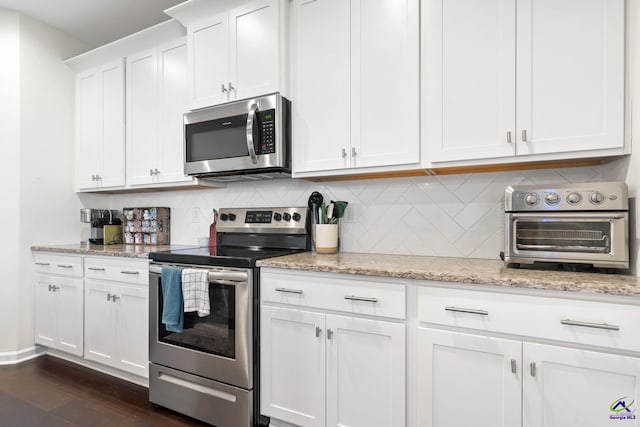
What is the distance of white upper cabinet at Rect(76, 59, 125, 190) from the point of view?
2.87 meters

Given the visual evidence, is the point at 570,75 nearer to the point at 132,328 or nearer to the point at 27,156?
the point at 132,328

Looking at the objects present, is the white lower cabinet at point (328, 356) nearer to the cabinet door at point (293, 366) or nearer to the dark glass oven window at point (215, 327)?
the cabinet door at point (293, 366)

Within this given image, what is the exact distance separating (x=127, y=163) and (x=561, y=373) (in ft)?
10.1

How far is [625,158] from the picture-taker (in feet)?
4.71

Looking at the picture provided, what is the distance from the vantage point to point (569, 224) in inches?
54.7

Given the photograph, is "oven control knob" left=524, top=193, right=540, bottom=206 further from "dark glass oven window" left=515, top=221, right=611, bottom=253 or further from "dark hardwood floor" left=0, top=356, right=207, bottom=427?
"dark hardwood floor" left=0, top=356, right=207, bottom=427

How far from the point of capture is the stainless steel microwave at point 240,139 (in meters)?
2.05

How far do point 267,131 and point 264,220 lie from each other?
2.01 feet

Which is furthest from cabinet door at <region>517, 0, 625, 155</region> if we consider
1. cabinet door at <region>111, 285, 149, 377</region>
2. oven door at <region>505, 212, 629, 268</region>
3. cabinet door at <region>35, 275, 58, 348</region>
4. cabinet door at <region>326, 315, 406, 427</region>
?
cabinet door at <region>35, 275, 58, 348</region>

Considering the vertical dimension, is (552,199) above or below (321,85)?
below

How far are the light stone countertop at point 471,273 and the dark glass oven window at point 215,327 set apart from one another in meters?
0.30

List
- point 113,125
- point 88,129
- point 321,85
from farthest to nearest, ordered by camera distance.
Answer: point 88,129 < point 113,125 < point 321,85

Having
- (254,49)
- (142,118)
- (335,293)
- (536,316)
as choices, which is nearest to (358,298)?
(335,293)

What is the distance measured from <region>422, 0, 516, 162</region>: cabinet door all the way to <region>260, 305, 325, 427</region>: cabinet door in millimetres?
1058
